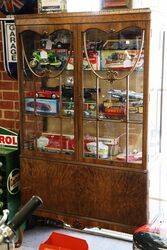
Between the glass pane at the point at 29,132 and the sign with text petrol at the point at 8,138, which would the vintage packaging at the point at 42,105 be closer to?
the glass pane at the point at 29,132

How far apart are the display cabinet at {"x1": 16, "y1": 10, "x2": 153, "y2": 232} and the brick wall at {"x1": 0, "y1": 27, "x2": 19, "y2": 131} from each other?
0.39 meters

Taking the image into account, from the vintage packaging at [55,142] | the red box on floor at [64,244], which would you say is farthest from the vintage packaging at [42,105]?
the red box on floor at [64,244]

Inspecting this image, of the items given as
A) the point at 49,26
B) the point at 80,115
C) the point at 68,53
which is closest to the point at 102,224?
the point at 80,115

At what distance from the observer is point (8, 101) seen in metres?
3.07

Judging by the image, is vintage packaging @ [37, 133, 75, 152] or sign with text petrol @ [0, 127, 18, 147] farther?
sign with text petrol @ [0, 127, 18, 147]

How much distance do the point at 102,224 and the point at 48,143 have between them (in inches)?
27.4

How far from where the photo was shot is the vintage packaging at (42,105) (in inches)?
102

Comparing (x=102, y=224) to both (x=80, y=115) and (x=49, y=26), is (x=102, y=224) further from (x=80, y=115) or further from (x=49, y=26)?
(x=49, y=26)

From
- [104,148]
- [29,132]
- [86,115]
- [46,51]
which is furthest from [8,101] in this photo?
[104,148]

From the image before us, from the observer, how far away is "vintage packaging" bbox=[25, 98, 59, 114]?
8.52 ft

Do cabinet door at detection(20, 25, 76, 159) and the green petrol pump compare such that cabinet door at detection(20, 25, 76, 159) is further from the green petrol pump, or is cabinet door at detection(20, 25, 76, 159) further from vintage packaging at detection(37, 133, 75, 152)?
the green petrol pump

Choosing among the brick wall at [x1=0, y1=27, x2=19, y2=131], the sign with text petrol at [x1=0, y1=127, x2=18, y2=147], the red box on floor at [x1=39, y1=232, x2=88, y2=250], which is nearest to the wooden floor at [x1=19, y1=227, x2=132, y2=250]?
the red box on floor at [x1=39, y1=232, x2=88, y2=250]

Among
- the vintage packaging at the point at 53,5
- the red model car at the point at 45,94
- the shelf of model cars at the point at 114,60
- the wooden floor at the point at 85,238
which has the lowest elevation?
the wooden floor at the point at 85,238

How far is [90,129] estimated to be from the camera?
2.52 metres
